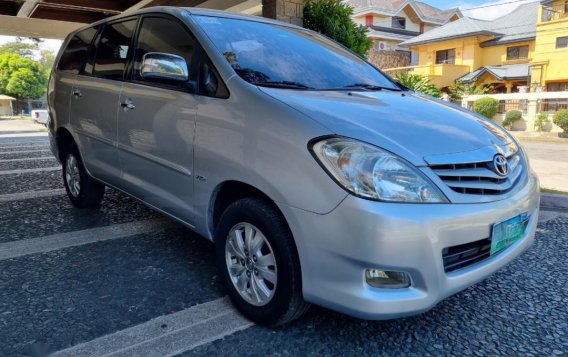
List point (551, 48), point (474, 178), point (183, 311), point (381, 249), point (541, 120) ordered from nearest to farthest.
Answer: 1. point (381, 249)
2. point (474, 178)
3. point (183, 311)
4. point (541, 120)
5. point (551, 48)

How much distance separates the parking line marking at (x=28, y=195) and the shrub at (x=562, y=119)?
18.8 m

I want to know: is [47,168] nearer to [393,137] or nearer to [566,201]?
[393,137]

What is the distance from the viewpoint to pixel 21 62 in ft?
166

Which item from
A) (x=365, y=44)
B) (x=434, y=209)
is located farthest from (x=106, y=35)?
(x=365, y=44)

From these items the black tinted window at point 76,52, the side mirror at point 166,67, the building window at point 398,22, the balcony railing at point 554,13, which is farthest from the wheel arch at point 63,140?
the building window at point 398,22

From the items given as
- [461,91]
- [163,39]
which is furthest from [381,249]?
[461,91]

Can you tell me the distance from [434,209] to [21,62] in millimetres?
58776

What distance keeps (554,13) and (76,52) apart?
98.0ft

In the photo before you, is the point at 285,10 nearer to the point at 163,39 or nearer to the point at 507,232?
the point at 163,39

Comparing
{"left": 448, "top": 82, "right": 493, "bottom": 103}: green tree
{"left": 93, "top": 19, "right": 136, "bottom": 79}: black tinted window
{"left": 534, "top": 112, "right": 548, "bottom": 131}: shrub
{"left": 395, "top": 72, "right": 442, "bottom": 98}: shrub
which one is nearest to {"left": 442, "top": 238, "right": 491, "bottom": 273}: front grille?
{"left": 93, "top": 19, "right": 136, "bottom": 79}: black tinted window

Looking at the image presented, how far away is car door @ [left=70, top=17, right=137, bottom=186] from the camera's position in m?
3.51

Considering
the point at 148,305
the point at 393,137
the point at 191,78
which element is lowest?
the point at 148,305

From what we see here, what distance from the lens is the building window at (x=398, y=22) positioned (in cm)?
4009

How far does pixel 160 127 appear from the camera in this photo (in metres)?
2.93
